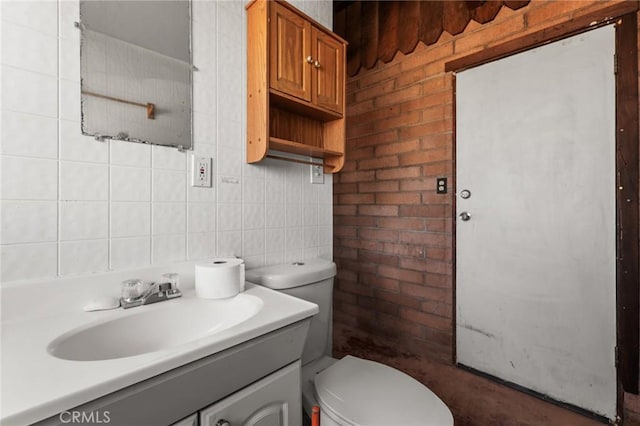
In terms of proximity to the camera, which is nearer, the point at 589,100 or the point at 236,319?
the point at 236,319

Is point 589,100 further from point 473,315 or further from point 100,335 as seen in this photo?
point 100,335

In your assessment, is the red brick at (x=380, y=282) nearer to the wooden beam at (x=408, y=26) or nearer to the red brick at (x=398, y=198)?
the red brick at (x=398, y=198)

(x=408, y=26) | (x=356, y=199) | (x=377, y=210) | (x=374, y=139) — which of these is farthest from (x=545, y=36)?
(x=356, y=199)

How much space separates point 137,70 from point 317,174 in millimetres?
909

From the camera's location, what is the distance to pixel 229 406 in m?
0.71

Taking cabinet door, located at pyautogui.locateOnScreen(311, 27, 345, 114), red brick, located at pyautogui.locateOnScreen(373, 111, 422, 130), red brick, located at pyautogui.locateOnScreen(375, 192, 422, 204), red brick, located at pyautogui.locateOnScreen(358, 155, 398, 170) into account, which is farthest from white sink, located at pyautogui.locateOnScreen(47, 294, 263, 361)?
red brick, located at pyautogui.locateOnScreen(373, 111, 422, 130)

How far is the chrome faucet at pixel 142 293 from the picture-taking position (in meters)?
Result: 0.89

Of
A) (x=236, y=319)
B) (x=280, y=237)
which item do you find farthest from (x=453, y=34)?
(x=236, y=319)

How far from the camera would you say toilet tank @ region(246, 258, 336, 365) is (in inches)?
47.7

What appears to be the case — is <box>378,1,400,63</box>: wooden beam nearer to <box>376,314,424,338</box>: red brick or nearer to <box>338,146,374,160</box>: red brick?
<box>338,146,374,160</box>: red brick

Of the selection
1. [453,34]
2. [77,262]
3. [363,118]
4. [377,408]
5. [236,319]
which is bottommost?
[377,408]

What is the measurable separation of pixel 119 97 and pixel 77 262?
21.0 inches

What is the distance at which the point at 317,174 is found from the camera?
5.33 feet

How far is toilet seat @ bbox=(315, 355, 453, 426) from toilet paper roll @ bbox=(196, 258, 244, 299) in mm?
472
